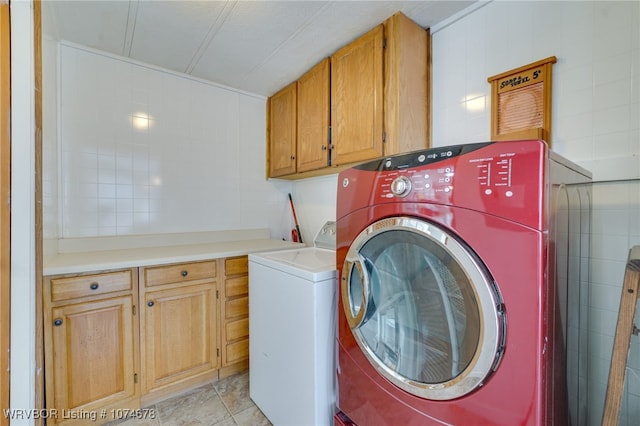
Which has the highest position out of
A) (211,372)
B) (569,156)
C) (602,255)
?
(569,156)

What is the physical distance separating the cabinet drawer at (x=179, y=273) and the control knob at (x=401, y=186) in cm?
135

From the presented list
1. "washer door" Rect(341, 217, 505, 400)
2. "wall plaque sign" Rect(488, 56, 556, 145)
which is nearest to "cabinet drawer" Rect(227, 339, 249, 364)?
"washer door" Rect(341, 217, 505, 400)

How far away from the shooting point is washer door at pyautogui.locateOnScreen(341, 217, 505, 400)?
74 centimetres

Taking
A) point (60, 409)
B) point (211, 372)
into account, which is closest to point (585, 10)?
point (211, 372)

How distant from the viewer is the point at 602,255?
111cm

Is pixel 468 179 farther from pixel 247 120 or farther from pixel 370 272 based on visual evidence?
pixel 247 120

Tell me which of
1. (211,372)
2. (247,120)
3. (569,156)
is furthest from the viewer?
(247,120)

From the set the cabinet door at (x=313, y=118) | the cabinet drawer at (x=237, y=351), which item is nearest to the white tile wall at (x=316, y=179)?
the cabinet door at (x=313, y=118)

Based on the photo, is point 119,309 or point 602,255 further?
point 119,309

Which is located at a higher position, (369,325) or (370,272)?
(370,272)

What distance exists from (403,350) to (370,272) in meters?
0.28

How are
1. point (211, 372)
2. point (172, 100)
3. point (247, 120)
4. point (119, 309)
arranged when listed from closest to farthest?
point (119, 309), point (211, 372), point (172, 100), point (247, 120)

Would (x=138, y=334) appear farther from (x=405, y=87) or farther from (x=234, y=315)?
(x=405, y=87)

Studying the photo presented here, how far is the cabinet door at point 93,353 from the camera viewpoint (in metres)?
1.36
